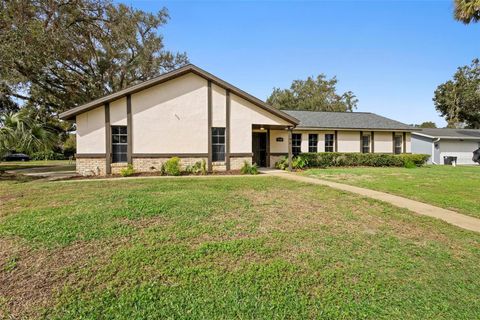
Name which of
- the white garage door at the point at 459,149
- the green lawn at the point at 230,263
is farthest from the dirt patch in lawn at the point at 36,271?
the white garage door at the point at 459,149

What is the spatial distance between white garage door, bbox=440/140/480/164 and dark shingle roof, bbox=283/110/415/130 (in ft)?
23.2

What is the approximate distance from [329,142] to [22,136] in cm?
1770

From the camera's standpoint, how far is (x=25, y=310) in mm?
2621

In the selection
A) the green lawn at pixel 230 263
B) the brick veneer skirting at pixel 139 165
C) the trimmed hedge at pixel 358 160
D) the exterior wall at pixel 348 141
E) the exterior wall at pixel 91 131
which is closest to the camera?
the green lawn at pixel 230 263

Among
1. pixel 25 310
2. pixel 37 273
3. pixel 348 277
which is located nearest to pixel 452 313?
pixel 348 277

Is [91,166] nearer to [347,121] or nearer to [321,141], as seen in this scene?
[321,141]

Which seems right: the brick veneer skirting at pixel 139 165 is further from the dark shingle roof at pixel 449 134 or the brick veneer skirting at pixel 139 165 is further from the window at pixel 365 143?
the dark shingle roof at pixel 449 134

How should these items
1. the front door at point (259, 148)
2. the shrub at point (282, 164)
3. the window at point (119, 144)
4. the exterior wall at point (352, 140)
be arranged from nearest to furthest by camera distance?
the window at point (119, 144), the shrub at point (282, 164), the front door at point (259, 148), the exterior wall at point (352, 140)

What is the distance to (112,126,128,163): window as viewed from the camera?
41.4 ft

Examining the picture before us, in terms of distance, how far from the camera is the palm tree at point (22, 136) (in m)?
10.0

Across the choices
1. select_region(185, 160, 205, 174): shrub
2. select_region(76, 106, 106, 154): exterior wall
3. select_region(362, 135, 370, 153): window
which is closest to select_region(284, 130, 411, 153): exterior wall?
select_region(362, 135, 370, 153): window

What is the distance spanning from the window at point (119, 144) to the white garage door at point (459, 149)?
2742 centimetres

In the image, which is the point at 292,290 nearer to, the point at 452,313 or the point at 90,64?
the point at 452,313

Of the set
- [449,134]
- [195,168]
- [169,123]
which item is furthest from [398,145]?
[169,123]
